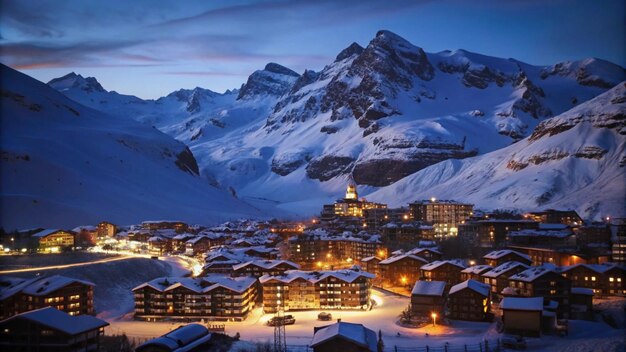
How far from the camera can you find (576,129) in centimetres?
15262

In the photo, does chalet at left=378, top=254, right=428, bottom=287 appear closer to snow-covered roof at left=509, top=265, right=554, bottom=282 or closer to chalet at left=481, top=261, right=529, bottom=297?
chalet at left=481, top=261, right=529, bottom=297

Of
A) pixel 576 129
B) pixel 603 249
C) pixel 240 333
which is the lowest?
pixel 240 333

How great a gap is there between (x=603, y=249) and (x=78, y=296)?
60820mm

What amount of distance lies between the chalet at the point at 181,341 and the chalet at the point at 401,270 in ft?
115

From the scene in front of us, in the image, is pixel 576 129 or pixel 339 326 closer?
pixel 339 326

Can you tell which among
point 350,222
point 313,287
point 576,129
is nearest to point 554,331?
point 313,287

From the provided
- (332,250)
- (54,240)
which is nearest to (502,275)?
(332,250)

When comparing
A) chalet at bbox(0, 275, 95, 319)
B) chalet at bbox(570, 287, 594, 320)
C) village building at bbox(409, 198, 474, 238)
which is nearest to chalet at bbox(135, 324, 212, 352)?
chalet at bbox(0, 275, 95, 319)

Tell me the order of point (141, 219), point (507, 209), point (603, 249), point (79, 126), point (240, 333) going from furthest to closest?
1. point (79, 126)
2. point (141, 219)
3. point (507, 209)
4. point (603, 249)
5. point (240, 333)

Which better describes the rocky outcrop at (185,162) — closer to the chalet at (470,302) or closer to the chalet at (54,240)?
the chalet at (54,240)

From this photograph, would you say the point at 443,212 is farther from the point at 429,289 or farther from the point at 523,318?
the point at 523,318

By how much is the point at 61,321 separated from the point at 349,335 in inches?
807

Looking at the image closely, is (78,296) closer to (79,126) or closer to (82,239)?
(82,239)

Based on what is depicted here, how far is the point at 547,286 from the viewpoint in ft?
180
